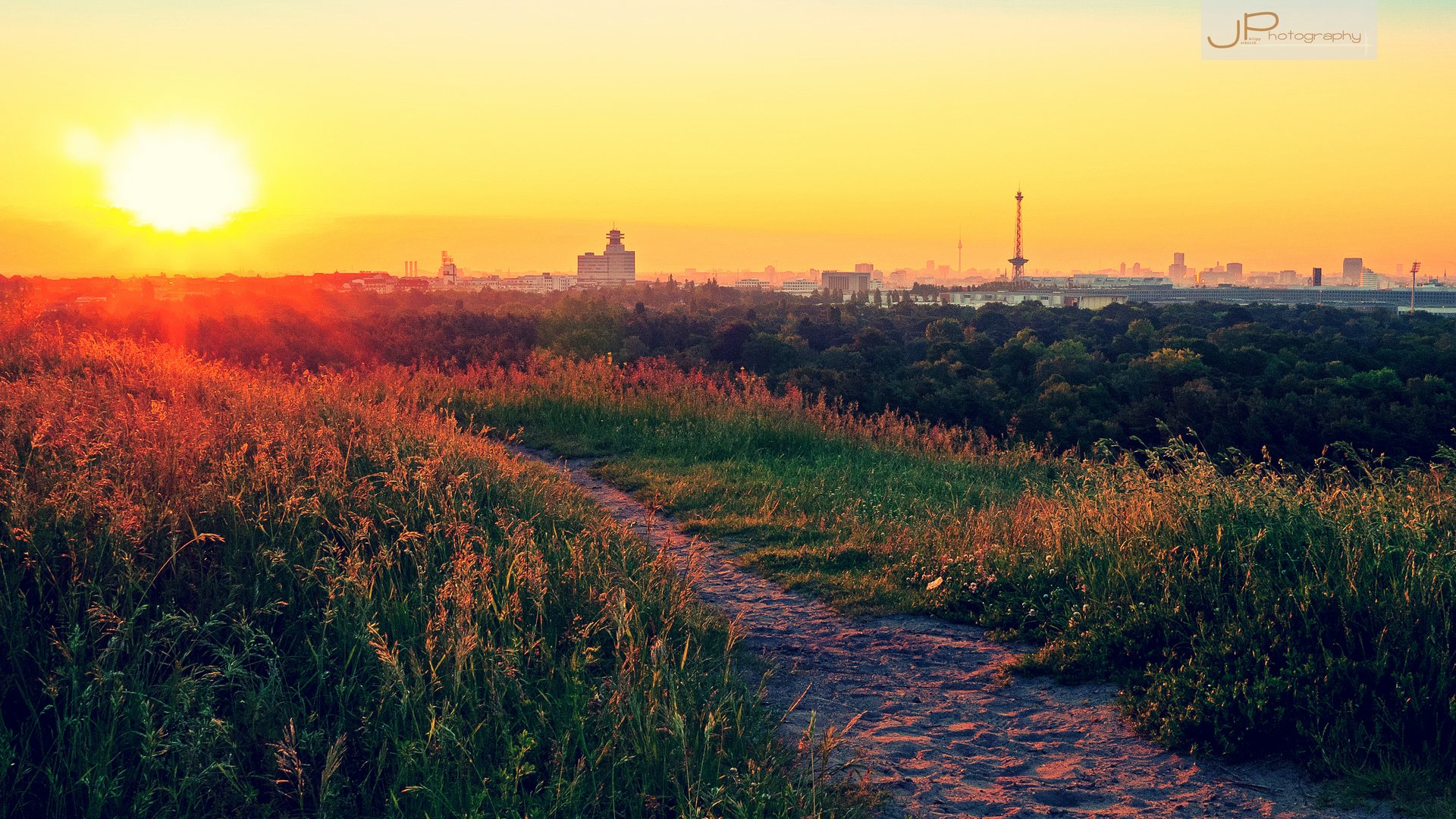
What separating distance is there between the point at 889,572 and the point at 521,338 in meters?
24.9

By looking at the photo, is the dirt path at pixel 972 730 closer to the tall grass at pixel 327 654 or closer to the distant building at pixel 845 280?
the tall grass at pixel 327 654

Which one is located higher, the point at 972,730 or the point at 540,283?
the point at 540,283

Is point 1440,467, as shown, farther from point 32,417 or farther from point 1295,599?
point 32,417

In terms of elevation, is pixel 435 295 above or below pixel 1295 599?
above

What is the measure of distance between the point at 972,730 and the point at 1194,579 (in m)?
1.55

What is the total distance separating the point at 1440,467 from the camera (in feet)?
19.3

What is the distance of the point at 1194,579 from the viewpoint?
4.24 metres

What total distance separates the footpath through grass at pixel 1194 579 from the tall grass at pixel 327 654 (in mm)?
1753

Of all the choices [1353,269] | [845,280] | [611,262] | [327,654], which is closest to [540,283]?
[611,262]

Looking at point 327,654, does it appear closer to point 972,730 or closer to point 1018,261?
point 972,730

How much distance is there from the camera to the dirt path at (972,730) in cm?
309

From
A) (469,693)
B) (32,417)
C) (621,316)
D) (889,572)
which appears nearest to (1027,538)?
(889,572)

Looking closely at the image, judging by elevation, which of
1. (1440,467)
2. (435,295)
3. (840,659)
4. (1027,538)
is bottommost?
(840,659)

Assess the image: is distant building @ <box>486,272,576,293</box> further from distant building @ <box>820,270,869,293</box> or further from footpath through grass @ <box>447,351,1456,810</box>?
footpath through grass @ <box>447,351,1456,810</box>
